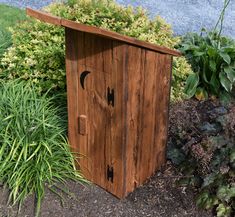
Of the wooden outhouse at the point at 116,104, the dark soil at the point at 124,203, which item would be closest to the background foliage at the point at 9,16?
the wooden outhouse at the point at 116,104


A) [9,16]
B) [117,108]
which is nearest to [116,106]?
[117,108]

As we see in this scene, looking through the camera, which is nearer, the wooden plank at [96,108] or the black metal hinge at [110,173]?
the wooden plank at [96,108]

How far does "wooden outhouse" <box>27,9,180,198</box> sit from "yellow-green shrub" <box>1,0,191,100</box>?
85cm

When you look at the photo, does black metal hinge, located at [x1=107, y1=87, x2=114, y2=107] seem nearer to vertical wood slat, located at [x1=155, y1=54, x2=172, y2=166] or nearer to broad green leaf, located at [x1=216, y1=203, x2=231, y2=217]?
vertical wood slat, located at [x1=155, y1=54, x2=172, y2=166]

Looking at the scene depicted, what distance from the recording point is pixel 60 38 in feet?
13.4

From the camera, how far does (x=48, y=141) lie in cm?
333

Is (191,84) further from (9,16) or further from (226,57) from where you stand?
(9,16)

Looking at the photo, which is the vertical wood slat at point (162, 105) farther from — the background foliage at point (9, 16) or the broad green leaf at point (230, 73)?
the background foliage at point (9, 16)

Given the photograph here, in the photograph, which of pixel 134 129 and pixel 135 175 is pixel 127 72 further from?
pixel 135 175

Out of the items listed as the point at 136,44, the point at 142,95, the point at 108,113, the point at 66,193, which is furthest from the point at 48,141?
the point at 136,44

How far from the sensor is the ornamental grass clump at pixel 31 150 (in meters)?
3.20

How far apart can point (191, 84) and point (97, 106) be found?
1.70m

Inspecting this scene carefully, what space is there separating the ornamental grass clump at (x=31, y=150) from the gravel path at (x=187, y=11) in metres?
4.17

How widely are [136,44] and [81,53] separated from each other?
462 mm
